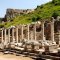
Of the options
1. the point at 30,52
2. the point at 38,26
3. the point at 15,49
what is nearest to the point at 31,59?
the point at 30,52

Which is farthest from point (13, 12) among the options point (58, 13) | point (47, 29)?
point (47, 29)

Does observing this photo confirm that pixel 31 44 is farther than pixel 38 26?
No

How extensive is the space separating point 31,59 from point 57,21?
2380 centimetres

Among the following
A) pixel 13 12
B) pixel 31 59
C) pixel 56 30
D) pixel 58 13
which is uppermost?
pixel 13 12

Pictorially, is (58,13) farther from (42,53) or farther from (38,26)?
(42,53)

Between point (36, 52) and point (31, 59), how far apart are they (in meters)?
2.29

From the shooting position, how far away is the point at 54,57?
71.7ft

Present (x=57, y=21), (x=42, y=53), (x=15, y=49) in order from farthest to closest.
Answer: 1. (x=57, y=21)
2. (x=15, y=49)
3. (x=42, y=53)

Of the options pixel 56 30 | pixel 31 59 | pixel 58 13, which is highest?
pixel 58 13

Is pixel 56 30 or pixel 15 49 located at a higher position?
pixel 56 30

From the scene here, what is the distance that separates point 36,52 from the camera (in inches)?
1066

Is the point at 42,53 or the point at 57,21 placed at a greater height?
the point at 57,21

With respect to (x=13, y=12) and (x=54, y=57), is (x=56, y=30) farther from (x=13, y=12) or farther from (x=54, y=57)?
(x=13, y=12)

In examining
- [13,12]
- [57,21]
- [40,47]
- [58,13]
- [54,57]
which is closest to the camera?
[54,57]
